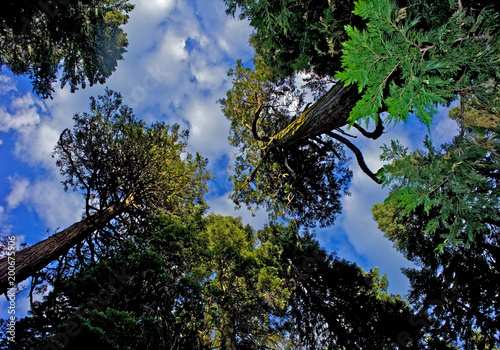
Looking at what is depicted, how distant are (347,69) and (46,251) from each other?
720 cm

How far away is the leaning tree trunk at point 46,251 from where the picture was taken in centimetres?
404

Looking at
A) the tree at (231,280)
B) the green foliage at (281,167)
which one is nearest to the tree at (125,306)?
the tree at (231,280)

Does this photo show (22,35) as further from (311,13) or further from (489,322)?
(489,322)

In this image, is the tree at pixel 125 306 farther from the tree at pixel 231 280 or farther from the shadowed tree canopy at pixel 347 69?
the shadowed tree canopy at pixel 347 69

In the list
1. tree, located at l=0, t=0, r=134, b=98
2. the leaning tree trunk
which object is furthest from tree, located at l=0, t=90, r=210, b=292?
tree, located at l=0, t=0, r=134, b=98

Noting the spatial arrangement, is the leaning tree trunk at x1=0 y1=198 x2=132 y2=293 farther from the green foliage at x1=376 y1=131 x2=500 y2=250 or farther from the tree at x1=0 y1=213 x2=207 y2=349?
the green foliage at x1=376 y1=131 x2=500 y2=250

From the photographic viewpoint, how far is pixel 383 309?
7.44 meters

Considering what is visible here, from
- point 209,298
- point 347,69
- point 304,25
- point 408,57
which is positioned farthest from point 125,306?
point 304,25

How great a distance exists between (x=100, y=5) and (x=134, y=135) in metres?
4.31

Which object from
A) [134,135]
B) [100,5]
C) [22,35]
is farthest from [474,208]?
[22,35]

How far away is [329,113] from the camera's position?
147 inches

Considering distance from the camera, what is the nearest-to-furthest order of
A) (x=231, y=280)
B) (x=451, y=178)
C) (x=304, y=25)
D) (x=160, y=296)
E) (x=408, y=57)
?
(x=408, y=57) < (x=451, y=178) < (x=160, y=296) < (x=304, y=25) < (x=231, y=280)

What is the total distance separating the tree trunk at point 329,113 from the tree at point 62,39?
283 inches

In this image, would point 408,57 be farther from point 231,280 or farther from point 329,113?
point 231,280
